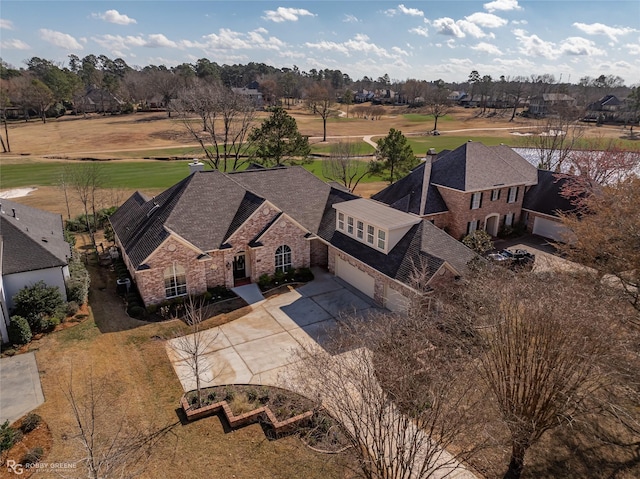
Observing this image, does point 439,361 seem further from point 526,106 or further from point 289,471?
point 526,106

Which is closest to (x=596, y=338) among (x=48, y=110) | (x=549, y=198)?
(x=549, y=198)

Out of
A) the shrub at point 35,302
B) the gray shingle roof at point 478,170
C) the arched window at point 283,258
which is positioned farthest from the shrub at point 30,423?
the gray shingle roof at point 478,170

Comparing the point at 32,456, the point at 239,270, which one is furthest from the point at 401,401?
the point at 239,270

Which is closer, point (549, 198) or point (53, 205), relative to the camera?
point (549, 198)

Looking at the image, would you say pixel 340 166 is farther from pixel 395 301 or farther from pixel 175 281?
pixel 175 281

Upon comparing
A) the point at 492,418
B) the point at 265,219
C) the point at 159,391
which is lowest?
the point at 159,391
